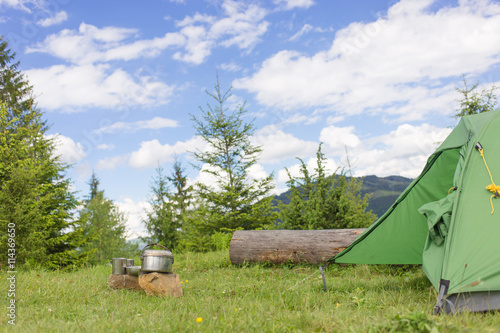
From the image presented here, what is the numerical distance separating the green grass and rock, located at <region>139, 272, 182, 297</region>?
0.57 feet

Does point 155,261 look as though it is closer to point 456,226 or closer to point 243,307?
point 243,307

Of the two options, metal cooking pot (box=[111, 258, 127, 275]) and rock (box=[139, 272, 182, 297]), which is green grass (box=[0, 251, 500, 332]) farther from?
metal cooking pot (box=[111, 258, 127, 275])

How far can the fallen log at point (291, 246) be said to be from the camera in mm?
7449

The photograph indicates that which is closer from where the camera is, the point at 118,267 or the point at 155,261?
the point at 155,261

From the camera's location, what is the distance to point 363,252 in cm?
493

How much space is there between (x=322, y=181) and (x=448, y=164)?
5221mm

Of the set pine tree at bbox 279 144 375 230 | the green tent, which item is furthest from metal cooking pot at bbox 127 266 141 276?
pine tree at bbox 279 144 375 230

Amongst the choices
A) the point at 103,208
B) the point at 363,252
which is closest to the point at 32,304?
the point at 363,252

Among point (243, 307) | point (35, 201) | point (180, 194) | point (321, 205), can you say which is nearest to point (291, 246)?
point (321, 205)

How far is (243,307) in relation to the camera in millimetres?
3625

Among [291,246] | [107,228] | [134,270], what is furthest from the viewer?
[107,228]

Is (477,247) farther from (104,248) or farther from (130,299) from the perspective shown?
(104,248)

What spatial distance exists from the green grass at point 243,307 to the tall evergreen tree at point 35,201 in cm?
301

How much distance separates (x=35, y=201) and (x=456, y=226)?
Answer: 32.7 ft
